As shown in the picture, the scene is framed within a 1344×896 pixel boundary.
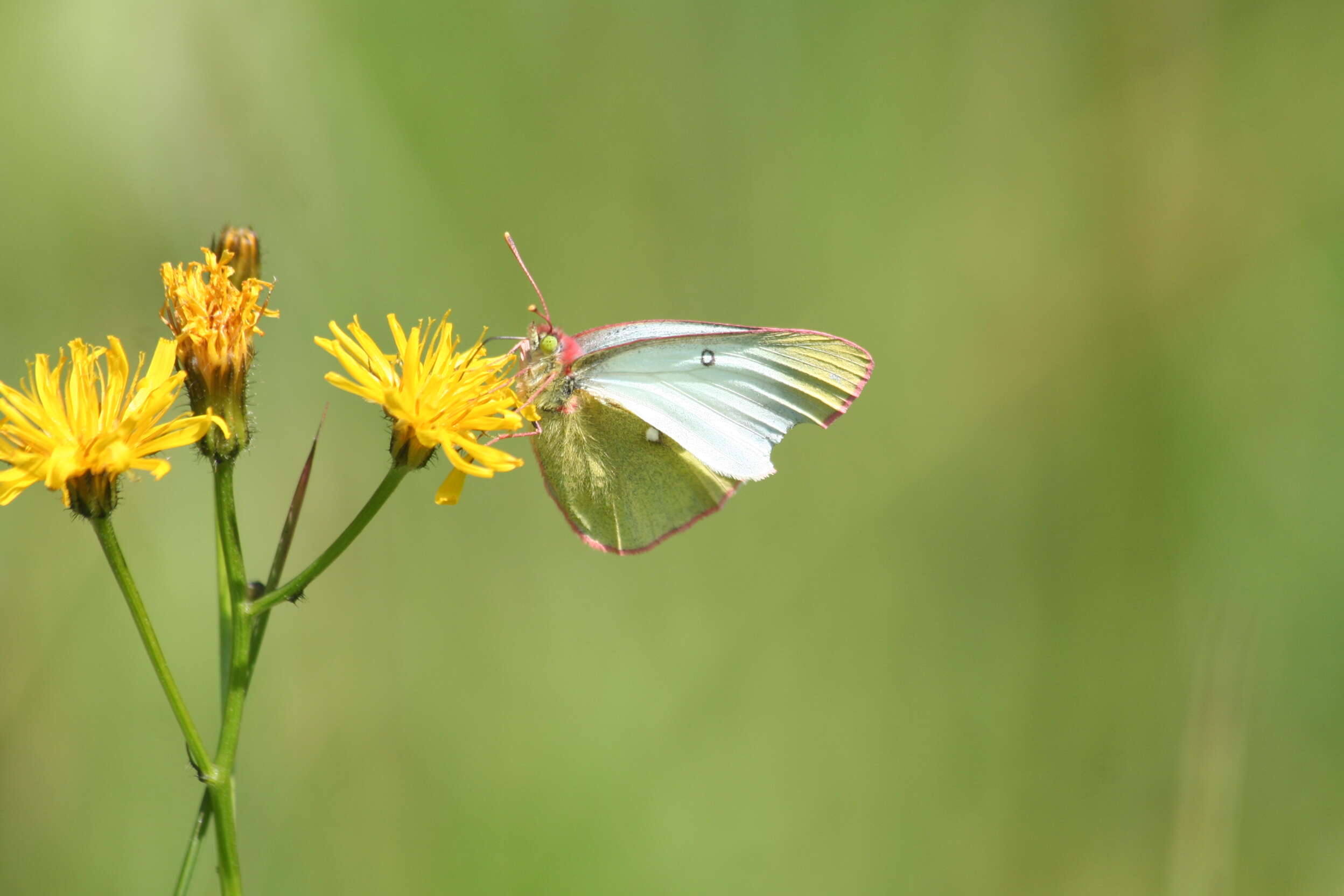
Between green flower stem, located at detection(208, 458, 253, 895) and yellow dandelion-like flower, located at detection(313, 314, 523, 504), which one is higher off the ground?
yellow dandelion-like flower, located at detection(313, 314, 523, 504)

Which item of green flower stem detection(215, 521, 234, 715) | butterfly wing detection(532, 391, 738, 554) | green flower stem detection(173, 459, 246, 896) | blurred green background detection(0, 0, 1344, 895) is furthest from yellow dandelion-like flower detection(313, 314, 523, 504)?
blurred green background detection(0, 0, 1344, 895)

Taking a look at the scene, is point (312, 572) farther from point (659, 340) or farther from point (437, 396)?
point (659, 340)

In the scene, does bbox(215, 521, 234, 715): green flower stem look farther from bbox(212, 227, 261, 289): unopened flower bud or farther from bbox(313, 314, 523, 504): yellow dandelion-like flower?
bbox(212, 227, 261, 289): unopened flower bud

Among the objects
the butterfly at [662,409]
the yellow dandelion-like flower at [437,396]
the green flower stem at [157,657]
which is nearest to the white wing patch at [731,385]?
the butterfly at [662,409]

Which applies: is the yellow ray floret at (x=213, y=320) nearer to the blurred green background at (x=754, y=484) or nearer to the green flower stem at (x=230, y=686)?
the green flower stem at (x=230, y=686)

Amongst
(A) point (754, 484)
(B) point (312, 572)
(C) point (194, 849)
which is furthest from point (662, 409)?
(A) point (754, 484)

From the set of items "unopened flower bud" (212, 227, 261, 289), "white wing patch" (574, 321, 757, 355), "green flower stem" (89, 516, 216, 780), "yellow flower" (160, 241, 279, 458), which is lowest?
"green flower stem" (89, 516, 216, 780)
